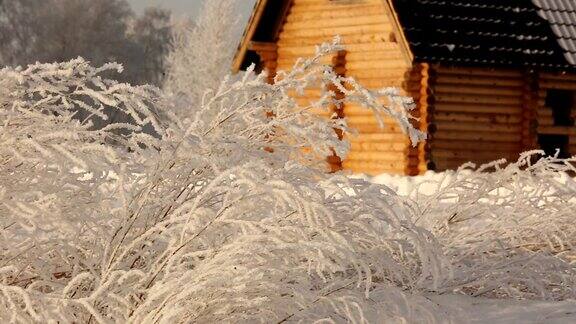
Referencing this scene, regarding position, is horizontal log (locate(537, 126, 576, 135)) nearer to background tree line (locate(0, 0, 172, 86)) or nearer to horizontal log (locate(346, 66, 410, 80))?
horizontal log (locate(346, 66, 410, 80))

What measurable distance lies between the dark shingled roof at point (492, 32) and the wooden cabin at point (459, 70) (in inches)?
0.9

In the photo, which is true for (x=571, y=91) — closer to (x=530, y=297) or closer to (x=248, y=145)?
(x=530, y=297)

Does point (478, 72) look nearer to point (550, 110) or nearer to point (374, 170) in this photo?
point (550, 110)

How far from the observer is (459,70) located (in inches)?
744

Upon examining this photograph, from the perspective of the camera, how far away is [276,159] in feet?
15.2

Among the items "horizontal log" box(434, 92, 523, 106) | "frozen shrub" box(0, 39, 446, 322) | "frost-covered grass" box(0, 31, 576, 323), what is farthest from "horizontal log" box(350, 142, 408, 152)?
"frozen shrub" box(0, 39, 446, 322)

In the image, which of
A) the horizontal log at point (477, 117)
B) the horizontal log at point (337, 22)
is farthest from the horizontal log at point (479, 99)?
the horizontal log at point (337, 22)

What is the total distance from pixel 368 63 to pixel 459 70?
5.35ft

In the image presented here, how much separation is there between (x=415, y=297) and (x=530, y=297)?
1.77 metres

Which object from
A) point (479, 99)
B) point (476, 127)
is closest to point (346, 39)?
point (479, 99)

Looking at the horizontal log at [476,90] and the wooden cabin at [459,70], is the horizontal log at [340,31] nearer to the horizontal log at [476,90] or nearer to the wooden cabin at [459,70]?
the wooden cabin at [459,70]

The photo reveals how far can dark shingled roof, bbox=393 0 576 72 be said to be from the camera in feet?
58.0

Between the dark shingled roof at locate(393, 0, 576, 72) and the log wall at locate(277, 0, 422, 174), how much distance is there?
1.83 ft

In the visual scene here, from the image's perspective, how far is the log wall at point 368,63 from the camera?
1872 cm
